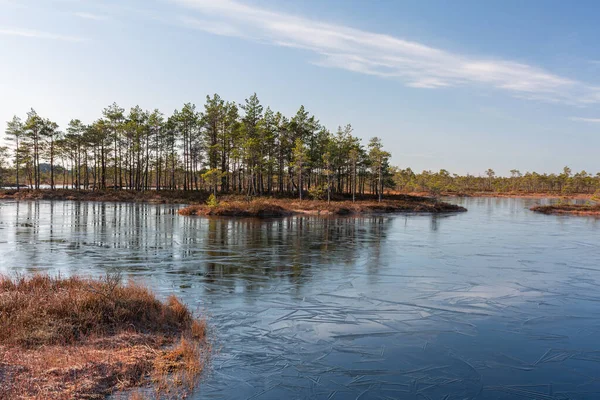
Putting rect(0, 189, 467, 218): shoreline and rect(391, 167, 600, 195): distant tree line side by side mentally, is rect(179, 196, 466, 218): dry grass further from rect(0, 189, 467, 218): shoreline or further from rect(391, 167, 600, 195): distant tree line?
rect(391, 167, 600, 195): distant tree line

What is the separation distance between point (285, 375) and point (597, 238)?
3645cm

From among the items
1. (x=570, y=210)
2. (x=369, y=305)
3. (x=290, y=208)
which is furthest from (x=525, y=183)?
(x=369, y=305)

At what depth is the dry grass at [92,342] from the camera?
Answer: 23.7ft

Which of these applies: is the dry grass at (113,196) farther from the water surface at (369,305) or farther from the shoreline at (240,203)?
the water surface at (369,305)

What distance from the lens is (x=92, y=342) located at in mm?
8961

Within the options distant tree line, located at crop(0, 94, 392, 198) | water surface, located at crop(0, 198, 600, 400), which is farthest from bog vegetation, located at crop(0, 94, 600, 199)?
water surface, located at crop(0, 198, 600, 400)

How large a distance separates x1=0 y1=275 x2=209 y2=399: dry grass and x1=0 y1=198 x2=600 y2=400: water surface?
2.51 ft

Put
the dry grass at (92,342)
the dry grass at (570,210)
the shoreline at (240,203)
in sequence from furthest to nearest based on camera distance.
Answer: the dry grass at (570,210), the shoreline at (240,203), the dry grass at (92,342)

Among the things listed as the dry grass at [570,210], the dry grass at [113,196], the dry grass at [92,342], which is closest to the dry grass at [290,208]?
the dry grass at [570,210]

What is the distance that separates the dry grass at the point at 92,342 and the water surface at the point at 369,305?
765 millimetres

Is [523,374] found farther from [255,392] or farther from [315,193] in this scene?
[315,193]

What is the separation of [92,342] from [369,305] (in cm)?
844

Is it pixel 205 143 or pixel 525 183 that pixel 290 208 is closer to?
pixel 205 143

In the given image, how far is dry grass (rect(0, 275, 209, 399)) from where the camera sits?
723 centimetres
